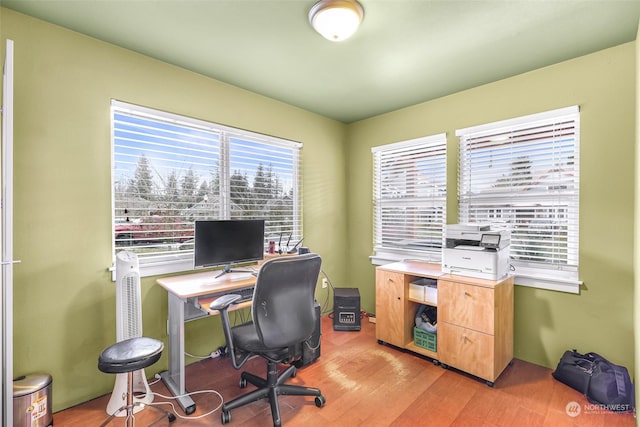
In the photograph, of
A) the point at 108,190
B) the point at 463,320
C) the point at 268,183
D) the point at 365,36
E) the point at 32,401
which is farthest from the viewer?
the point at 268,183

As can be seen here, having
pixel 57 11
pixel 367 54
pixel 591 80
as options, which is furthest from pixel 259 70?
pixel 591 80

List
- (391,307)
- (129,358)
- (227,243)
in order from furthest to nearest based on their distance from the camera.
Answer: (391,307)
(227,243)
(129,358)

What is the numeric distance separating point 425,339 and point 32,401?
9.22 ft

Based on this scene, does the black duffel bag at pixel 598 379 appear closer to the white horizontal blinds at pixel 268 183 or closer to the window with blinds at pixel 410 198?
the window with blinds at pixel 410 198

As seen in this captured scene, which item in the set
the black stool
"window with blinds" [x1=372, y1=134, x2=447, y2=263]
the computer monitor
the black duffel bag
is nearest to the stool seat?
the black stool

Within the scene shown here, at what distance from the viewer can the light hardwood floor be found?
1934 mm

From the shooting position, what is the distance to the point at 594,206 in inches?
92.4

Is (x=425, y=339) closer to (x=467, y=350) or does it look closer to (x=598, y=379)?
(x=467, y=350)

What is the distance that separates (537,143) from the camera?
2.62 metres

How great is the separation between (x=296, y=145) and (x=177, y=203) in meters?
1.50

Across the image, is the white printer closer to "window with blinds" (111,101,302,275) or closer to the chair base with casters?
the chair base with casters

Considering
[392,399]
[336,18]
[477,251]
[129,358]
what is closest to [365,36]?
[336,18]

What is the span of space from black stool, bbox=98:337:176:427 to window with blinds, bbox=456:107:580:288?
2.88 m

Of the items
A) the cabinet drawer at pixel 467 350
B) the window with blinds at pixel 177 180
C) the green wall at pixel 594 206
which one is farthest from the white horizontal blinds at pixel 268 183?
the green wall at pixel 594 206
